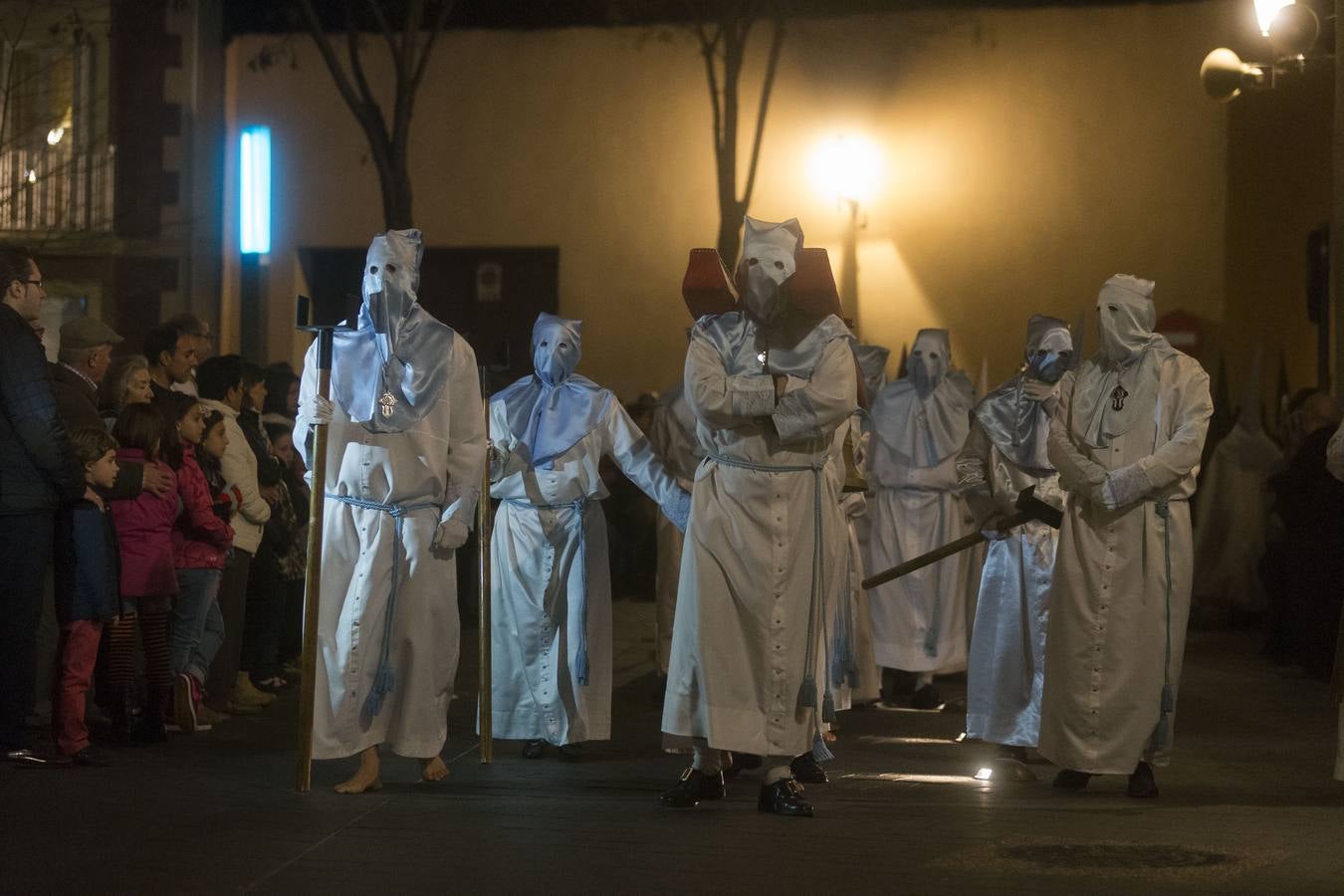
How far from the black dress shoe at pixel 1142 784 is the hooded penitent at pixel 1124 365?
137cm

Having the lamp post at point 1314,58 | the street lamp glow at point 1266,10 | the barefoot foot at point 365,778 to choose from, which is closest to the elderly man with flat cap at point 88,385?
the barefoot foot at point 365,778

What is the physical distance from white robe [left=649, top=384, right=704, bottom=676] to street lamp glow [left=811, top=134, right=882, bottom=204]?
14.6 m

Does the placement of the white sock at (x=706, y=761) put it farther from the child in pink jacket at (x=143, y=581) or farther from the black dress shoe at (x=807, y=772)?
the child in pink jacket at (x=143, y=581)

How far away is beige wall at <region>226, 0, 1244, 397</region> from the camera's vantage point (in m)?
25.9

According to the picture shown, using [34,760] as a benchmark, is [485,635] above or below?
above

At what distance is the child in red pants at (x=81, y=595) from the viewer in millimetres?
8945

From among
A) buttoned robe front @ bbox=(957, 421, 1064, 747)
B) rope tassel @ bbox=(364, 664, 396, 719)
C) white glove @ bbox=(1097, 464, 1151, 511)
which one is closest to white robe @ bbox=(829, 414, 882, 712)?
buttoned robe front @ bbox=(957, 421, 1064, 747)

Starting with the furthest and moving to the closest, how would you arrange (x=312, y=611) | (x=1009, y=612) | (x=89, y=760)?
(x=1009, y=612) → (x=89, y=760) → (x=312, y=611)

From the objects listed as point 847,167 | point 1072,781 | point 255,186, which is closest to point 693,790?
point 1072,781

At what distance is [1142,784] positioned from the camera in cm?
842

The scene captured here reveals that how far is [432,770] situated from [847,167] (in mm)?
18841

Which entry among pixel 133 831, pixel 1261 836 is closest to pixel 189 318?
pixel 133 831

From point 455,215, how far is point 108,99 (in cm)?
466

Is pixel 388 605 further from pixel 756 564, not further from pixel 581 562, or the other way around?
pixel 581 562
